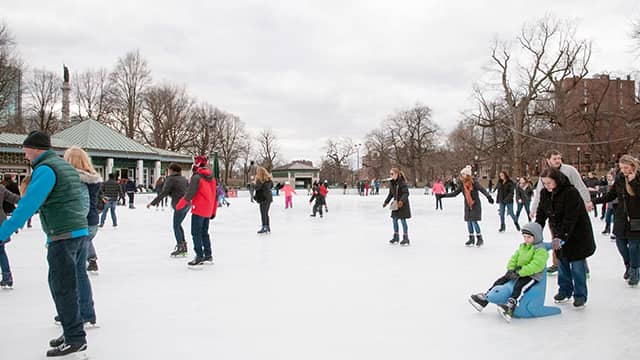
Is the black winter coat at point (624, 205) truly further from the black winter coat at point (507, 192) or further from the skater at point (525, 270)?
the black winter coat at point (507, 192)

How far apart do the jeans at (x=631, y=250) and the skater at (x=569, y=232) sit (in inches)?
39.9

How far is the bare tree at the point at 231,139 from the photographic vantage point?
6212 centimetres

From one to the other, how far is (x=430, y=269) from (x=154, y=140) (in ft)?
163

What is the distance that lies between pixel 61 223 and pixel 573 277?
4472mm

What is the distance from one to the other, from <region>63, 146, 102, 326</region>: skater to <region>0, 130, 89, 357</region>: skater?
19 centimetres

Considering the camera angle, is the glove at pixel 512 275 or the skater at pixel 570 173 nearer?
the glove at pixel 512 275

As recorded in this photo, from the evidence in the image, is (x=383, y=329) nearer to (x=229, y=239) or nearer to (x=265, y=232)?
(x=229, y=239)

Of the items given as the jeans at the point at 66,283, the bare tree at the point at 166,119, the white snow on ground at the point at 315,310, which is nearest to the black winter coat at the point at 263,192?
the white snow on ground at the point at 315,310

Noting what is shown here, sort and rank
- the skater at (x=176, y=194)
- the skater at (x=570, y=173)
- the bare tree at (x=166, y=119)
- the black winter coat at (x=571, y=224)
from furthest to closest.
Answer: the bare tree at (x=166, y=119), the skater at (x=176, y=194), the skater at (x=570, y=173), the black winter coat at (x=571, y=224)

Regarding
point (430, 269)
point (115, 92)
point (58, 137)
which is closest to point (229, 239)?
point (430, 269)

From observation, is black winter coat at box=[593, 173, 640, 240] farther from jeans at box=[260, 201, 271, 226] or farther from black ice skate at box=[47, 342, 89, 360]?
jeans at box=[260, 201, 271, 226]

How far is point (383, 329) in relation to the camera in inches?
150

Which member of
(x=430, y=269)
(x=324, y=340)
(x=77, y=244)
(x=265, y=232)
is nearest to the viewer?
(x=77, y=244)

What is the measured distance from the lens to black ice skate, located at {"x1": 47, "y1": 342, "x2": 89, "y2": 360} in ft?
10.3
